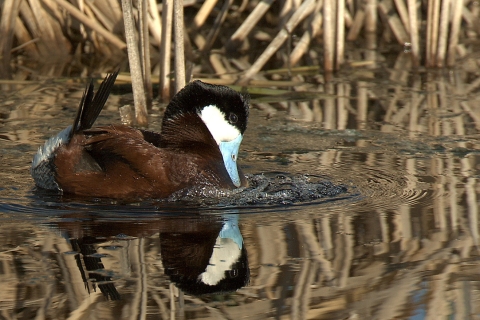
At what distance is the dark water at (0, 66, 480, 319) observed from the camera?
2.97 metres

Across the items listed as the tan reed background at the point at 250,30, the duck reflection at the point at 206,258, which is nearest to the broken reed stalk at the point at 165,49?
the tan reed background at the point at 250,30

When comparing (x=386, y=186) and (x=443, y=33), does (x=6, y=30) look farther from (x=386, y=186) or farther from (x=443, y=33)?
(x=386, y=186)

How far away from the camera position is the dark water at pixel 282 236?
2975 millimetres

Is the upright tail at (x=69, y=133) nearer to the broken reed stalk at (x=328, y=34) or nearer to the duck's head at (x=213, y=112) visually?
the duck's head at (x=213, y=112)

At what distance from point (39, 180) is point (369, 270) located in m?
2.11

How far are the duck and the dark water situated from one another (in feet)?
0.34

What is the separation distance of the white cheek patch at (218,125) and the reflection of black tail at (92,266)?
1107 mm

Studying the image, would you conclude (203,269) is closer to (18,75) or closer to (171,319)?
(171,319)

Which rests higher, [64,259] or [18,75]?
[18,75]

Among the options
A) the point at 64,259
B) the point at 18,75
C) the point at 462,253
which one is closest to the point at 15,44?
the point at 18,75

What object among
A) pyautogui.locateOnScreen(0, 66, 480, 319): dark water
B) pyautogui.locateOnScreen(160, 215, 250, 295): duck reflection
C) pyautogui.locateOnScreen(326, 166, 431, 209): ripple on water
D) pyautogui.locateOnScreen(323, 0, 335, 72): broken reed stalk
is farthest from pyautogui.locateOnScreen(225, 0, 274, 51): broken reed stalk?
pyautogui.locateOnScreen(160, 215, 250, 295): duck reflection

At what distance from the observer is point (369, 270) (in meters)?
3.29

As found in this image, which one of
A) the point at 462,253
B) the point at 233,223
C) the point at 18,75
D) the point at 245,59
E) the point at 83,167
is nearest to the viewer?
the point at 462,253

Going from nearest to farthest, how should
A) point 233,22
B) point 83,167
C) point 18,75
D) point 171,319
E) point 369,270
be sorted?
1. point 171,319
2. point 369,270
3. point 83,167
4. point 18,75
5. point 233,22
